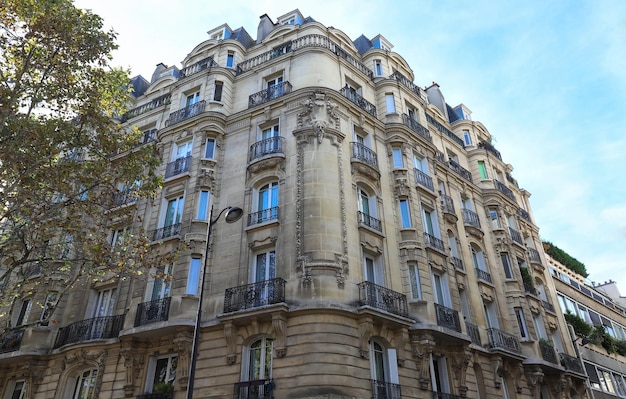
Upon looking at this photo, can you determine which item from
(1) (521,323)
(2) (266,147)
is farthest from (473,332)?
(2) (266,147)

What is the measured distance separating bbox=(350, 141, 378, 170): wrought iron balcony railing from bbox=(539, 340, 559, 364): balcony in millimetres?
13130

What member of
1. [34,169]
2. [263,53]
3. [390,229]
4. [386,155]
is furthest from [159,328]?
[263,53]

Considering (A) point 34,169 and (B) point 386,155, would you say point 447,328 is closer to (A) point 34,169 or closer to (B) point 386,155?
(B) point 386,155

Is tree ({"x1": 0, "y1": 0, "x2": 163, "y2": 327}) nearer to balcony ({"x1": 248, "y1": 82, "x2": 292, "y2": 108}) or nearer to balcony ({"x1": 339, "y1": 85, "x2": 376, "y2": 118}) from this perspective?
balcony ({"x1": 248, "y1": 82, "x2": 292, "y2": 108})

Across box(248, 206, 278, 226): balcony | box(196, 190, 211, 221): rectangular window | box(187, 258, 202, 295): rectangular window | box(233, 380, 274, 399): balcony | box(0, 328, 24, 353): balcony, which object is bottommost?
box(233, 380, 274, 399): balcony

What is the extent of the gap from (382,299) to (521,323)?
1183 centimetres

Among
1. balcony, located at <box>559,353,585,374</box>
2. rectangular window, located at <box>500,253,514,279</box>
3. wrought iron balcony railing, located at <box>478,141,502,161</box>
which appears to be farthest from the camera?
wrought iron balcony railing, located at <box>478,141,502,161</box>

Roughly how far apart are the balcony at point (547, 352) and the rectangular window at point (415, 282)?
9811 mm

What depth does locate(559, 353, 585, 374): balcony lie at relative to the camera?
81.1ft

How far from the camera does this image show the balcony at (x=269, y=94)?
68.6 feet

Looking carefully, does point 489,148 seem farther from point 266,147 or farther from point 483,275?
point 266,147

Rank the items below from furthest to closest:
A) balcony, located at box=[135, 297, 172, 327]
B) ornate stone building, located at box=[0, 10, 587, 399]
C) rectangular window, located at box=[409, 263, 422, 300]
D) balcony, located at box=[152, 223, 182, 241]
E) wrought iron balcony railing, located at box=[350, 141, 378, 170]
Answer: wrought iron balcony railing, located at box=[350, 141, 378, 170] → balcony, located at box=[152, 223, 182, 241] → rectangular window, located at box=[409, 263, 422, 300] → balcony, located at box=[135, 297, 172, 327] → ornate stone building, located at box=[0, 10, 587, 399]

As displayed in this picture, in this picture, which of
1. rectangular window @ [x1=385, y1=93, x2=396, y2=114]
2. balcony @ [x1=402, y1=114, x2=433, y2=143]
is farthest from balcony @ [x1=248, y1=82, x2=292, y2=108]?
balcony @ [x1=402, y1=114, x2=433, y2=143]

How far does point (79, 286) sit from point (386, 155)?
50.0 feet
